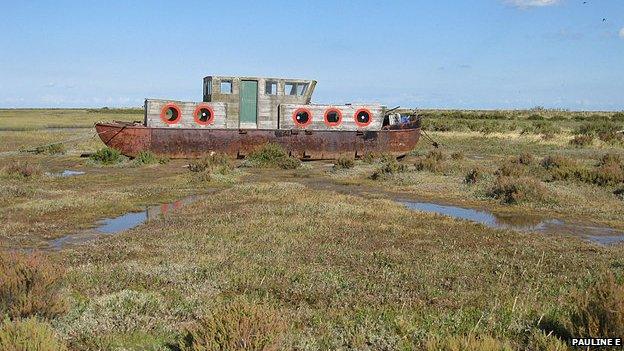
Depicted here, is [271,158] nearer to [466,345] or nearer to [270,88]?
[270,88]

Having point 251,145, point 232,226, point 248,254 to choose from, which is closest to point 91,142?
point 251,145

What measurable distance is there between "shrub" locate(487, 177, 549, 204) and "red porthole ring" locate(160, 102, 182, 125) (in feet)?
51.4

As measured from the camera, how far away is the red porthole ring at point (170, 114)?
1051 inches

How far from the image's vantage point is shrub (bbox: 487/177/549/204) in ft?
52.5

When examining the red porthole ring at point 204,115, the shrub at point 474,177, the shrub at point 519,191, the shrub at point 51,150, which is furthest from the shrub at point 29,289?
the shrub at point 51,150

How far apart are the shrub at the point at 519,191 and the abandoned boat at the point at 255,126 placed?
1207 cm

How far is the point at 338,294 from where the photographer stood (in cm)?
738

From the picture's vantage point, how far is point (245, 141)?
90.4 ft

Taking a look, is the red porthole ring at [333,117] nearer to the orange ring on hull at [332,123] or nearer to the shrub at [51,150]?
the orange ring on hull at [332,123]

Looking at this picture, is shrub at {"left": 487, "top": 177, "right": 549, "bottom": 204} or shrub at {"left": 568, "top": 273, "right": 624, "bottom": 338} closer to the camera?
shrub at {"left": 568, "top": 273, "right": 624, "bottom": 338}

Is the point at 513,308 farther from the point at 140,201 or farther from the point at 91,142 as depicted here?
the point at 91,142

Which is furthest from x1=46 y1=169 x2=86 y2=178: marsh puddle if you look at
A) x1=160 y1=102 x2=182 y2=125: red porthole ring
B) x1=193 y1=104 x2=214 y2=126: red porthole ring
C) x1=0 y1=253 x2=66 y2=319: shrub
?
x1=0 y1=253 x2=66 y2=319: shrub

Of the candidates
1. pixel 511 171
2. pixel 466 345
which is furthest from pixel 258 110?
pixel 466 345

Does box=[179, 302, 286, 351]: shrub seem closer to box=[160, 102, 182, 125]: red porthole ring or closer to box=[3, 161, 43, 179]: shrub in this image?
box=[3, 161, 43, 179]: shrub
